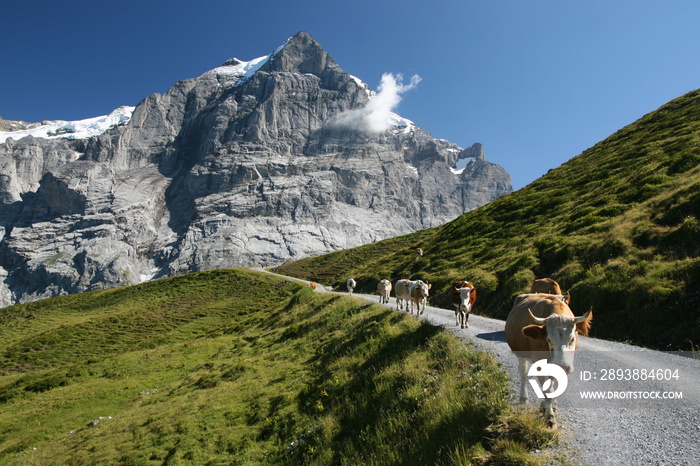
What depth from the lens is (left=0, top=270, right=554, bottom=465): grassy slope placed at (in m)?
7.98

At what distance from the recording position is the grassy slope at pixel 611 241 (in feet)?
→ 45.0

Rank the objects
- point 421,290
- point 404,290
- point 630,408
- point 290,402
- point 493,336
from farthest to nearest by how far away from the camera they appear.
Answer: point 404,290, point 421,290, point 493,336, point 290,402, point 630,408

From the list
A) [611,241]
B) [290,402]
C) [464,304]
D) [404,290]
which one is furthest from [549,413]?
[611,241]

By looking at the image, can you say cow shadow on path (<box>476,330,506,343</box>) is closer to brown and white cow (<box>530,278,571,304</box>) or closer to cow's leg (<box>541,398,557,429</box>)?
brown and white cow (<box>530,278,571,304</box>)

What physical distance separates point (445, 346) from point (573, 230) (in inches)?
781

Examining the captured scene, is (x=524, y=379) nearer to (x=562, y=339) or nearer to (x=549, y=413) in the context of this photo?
(x=549, y=413)

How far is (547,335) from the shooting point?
21.4 feet

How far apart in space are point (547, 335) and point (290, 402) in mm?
10507

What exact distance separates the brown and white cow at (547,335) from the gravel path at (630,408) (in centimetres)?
72

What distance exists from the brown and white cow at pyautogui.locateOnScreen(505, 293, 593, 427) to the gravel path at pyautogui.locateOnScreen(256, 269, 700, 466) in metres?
0.72

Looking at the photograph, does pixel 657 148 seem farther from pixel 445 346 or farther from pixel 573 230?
pixel 445 346

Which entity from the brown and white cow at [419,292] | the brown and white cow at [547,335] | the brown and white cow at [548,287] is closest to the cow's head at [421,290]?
the brown and white cow at [419,292]

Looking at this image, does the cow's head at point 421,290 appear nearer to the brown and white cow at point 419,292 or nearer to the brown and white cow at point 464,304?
the brown and white cow at point 419,292

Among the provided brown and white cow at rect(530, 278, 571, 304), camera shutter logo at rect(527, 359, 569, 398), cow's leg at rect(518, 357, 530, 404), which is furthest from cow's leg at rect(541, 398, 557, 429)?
brown and white cow at rect(530, 278, 571, 304)
